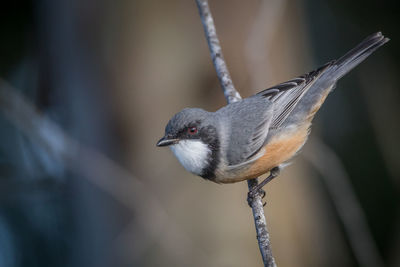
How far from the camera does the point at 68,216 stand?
8.14m

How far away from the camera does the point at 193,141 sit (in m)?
4.26

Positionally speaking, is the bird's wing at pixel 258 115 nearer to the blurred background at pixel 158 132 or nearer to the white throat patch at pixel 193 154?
the white throat patch at pixel 193 154

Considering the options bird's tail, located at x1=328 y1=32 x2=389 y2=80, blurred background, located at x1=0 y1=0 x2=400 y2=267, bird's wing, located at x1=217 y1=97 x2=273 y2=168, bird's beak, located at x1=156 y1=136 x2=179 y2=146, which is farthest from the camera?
blurred background, located at x1=0 y1=0 x2=400 y2=267

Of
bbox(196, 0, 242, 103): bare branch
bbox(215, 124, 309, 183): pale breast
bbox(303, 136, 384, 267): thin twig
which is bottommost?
bbox(303, 136, 384, 267): thin twig

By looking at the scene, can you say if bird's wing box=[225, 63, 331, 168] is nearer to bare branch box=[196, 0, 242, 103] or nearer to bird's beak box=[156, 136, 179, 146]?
bare branch box=[196, 0, 242, 103]

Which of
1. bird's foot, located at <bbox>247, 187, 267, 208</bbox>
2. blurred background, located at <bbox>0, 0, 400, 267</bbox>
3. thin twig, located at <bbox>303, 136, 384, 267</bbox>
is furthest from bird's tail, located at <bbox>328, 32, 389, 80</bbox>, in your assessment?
bird's foot, located at <bbox>247, 187, 267, 208</bbox>

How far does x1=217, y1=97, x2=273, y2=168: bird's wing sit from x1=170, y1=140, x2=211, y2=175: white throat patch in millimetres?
242

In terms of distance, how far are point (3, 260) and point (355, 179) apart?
6.87m

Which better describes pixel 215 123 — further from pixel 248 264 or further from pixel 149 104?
pixel 248 264

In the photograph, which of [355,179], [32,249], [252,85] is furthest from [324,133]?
[32,249]

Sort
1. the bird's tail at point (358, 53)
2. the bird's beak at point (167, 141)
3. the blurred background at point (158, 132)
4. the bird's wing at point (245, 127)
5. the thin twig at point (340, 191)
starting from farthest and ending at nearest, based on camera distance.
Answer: the blurred background at point (158, 132), the thin twig at point (340, 191), the bird's tail at point (358, 53), the bird's wing at point (245, 127), the bird's beak at point (167, 141)

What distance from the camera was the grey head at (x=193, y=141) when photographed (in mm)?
4219

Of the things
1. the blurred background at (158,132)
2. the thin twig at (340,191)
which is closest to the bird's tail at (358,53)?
the blurred background at (158,132)

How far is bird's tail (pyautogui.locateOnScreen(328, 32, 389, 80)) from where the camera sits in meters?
4.72
